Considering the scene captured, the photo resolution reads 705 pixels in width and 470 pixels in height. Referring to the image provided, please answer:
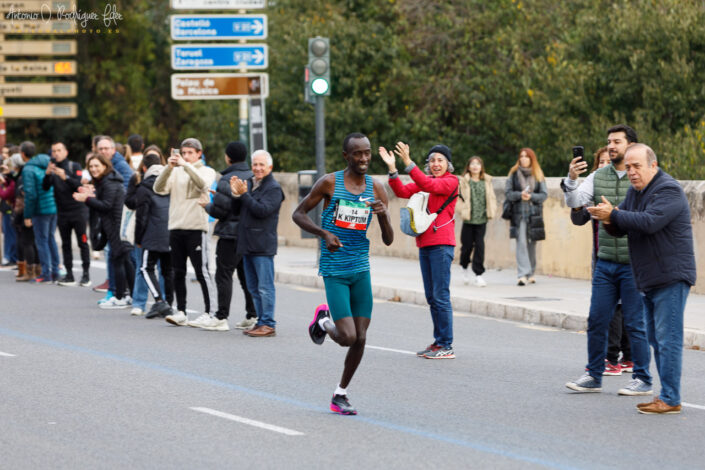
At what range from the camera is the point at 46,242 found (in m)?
17.9

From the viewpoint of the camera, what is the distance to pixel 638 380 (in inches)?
356

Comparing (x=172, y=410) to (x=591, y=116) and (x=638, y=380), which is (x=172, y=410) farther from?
(x=591, y=116)

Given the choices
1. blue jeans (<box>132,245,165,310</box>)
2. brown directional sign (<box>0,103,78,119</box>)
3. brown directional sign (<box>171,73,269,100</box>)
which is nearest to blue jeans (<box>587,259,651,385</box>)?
blue jeans (<box>132,245,165,310</box>)

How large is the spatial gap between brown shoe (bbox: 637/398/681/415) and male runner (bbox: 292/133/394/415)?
1.88 m

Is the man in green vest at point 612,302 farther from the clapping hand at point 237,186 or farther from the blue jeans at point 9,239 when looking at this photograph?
the blue jeans at point 9,239

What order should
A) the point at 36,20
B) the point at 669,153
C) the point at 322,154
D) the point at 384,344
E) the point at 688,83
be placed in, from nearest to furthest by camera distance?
the point at 384,344 < the point at 322,154 < the point at 669,153 < the point at 688,83 < the point at 36,20

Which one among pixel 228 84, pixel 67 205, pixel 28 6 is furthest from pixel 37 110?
pixel 67 205

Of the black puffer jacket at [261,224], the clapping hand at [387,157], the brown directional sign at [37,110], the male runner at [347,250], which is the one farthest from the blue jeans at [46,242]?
the brown directional sign at [37,110]

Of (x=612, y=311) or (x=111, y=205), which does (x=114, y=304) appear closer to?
(x=111, y=205)

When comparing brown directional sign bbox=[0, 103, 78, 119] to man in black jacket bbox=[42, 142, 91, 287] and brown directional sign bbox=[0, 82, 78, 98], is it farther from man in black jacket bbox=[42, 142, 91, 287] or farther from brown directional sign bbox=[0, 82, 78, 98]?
man in black jacket bbox=[42, 142, 91, 287]

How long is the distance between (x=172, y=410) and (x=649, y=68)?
17.7m

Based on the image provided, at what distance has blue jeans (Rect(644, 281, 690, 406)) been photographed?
8172 mm

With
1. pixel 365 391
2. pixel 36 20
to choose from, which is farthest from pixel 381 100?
pixel 365 391

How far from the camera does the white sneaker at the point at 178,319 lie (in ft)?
43.1
